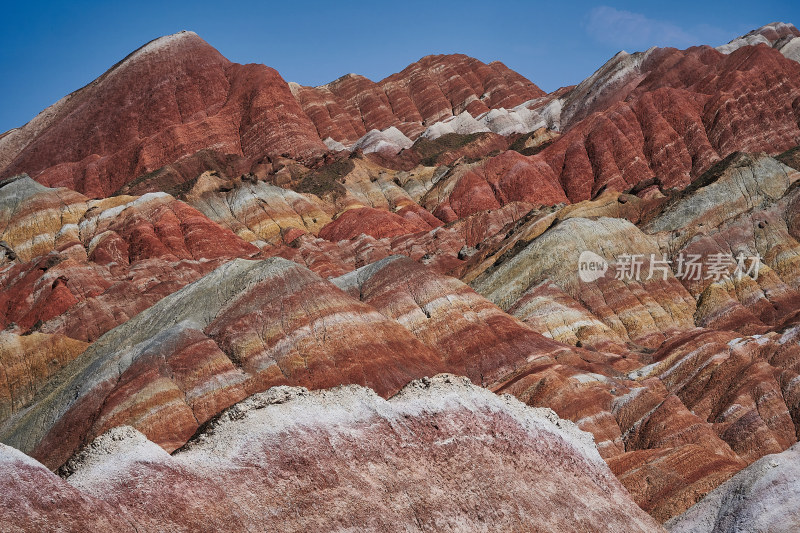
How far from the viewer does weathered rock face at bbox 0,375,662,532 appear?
77.4 feet

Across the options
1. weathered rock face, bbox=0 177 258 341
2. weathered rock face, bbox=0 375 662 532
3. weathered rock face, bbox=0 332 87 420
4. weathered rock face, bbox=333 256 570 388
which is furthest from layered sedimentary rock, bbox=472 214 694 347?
weathered rock face, bbox=0 375 662 532

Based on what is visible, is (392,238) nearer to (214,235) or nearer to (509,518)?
(214,235)

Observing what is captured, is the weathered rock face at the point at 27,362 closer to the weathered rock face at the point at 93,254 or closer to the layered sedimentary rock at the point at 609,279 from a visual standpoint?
the weathered rock face at the point at 93,254

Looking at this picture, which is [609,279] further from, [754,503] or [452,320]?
[754,503]

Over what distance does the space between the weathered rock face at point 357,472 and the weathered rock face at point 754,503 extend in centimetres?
248

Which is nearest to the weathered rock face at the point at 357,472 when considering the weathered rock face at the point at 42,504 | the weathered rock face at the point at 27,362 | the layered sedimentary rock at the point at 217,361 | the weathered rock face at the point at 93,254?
the weathered rock face at the point at 42,504

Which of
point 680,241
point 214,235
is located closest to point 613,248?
point 680,241

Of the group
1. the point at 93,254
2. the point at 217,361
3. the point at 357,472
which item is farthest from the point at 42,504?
the point at 93,254

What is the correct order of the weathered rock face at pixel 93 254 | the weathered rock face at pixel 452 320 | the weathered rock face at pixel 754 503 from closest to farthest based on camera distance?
the weathered rock face at pixel 754 503, the weathered rock face at pixel 452 320, the weathered rock face at pixel 93 254

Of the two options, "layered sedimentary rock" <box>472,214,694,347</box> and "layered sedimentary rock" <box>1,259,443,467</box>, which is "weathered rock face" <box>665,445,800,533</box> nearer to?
"layered sedimentary rock" <box>1,259,443,467</box>

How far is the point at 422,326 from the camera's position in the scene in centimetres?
7188

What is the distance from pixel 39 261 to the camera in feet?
351

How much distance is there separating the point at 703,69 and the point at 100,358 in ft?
473

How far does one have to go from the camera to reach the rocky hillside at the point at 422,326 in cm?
2702
